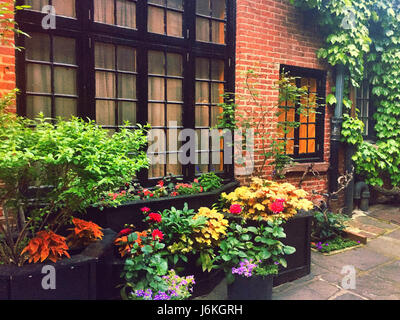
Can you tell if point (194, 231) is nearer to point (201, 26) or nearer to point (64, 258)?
point (64, 258)

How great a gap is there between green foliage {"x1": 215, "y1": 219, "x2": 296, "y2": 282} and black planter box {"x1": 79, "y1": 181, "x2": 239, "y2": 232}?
2.36 feet

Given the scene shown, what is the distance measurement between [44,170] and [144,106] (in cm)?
180

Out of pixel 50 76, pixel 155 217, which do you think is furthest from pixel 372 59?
pixel 50 76

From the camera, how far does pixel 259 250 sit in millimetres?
3488

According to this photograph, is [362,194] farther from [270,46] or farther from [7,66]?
[7,66]

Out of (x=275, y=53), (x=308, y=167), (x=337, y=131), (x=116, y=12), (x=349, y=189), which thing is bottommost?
(x=349, y=189)

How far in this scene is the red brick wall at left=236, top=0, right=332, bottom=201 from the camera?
16.4 ft

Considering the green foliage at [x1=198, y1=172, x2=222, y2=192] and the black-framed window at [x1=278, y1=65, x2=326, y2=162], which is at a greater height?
the black-framed window at [x1=278, y1=65, x2=326, y2=162]

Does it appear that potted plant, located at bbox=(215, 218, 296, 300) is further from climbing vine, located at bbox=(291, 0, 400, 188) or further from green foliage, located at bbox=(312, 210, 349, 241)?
climbing vine, located at bbox=(291, 0, 400, 188)

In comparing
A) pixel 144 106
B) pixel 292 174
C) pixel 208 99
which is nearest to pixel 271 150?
pixel 292 174

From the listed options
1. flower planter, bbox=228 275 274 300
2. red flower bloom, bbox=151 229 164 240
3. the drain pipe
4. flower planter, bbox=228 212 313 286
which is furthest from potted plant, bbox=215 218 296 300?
the drain pipe

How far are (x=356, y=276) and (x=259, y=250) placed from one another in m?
1.48

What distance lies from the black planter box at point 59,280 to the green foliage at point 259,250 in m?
1.25
